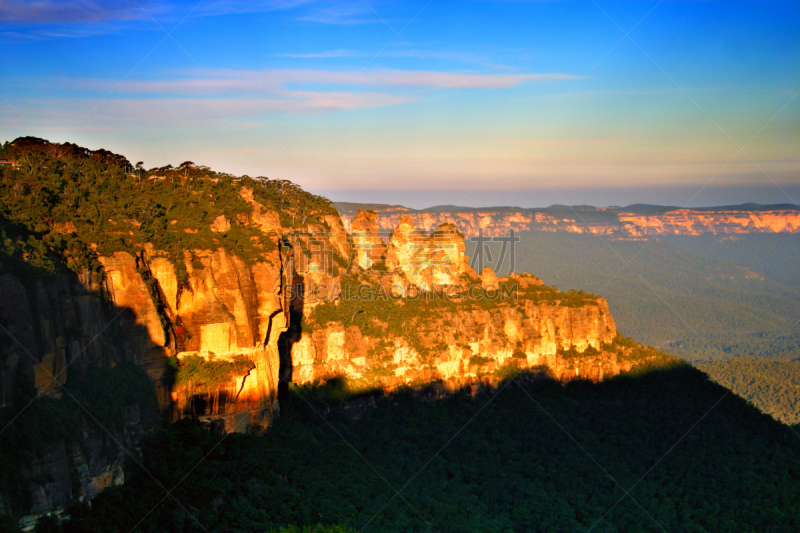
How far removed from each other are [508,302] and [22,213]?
34533 millimetres

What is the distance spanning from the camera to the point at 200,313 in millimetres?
27828

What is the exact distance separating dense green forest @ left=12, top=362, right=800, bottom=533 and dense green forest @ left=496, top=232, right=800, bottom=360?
197 feet

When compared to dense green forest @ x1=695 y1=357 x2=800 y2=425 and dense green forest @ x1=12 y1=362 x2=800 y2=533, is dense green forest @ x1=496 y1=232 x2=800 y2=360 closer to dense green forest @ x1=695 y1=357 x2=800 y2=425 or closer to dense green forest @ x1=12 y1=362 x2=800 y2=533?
dense green forest @ x1=695 y1=357 x2=800 y2=425

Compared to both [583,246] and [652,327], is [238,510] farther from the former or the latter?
[583,246]

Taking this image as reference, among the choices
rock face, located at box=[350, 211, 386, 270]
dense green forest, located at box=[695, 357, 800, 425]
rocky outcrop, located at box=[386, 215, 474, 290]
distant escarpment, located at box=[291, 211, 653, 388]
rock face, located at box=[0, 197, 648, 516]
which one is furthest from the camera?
dense green forest, located at box=[695, 357, 800, 425]

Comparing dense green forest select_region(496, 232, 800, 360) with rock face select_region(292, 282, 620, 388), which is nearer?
rock face select_region(292, 282, 620, 388)

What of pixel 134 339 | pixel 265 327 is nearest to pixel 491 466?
pixel 265 327

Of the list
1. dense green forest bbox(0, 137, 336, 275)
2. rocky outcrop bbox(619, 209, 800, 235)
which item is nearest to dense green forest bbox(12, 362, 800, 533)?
dense green forest bbox(0, 137, 336, 275)

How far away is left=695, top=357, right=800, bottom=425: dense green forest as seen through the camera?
233 feet

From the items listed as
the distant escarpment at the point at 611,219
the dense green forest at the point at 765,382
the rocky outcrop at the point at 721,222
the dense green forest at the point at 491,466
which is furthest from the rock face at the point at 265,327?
the rocky outcrop at the point at 721,222

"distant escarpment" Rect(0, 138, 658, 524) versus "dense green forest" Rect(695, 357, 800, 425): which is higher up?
"distant escarpment" Rect(0, 138, 658, 524)

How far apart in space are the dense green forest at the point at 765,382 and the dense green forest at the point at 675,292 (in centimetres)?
1560

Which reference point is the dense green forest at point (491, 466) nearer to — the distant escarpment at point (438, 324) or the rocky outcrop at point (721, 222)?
the distant escarpment at point (438, 324)

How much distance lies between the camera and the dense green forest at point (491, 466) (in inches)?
982
